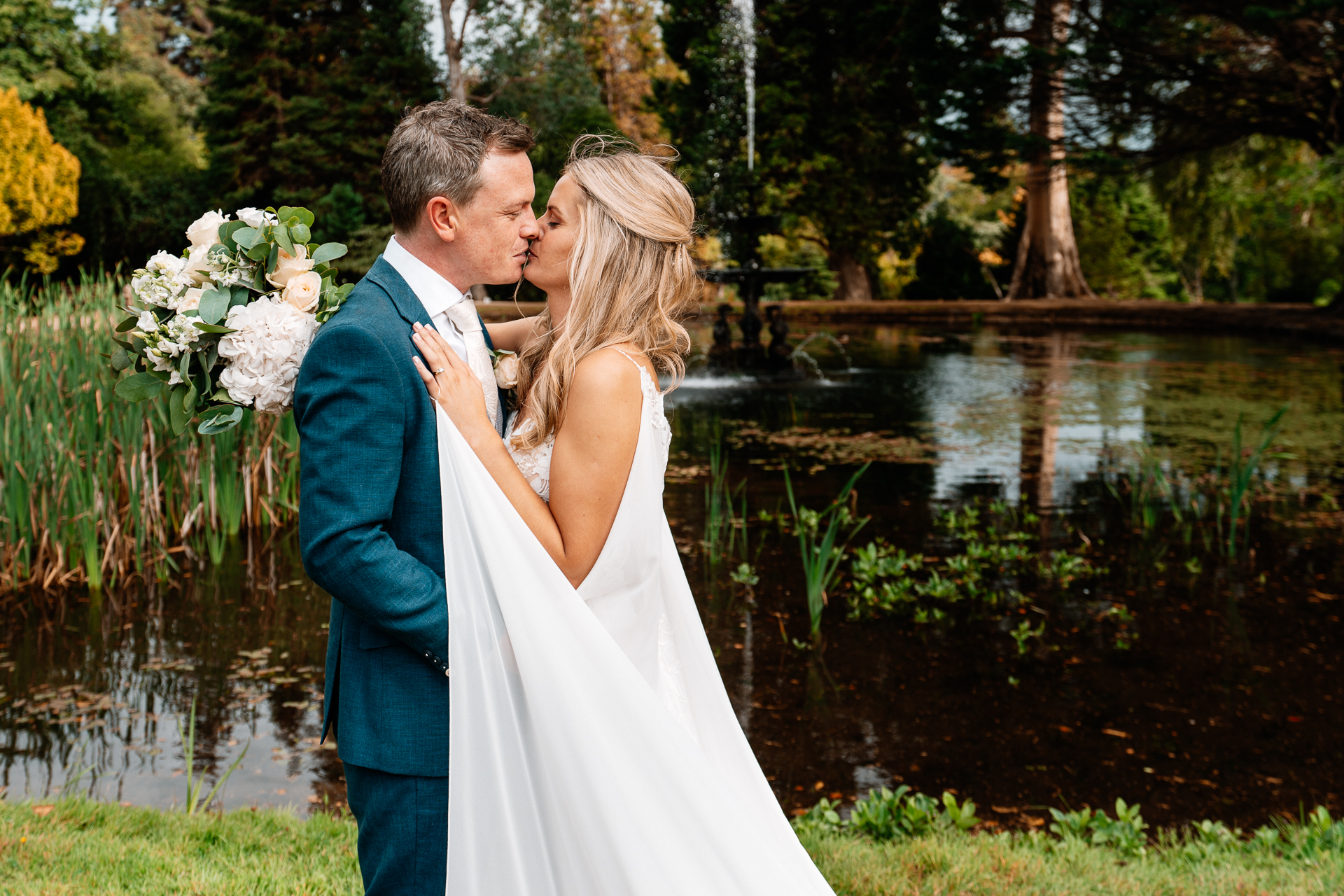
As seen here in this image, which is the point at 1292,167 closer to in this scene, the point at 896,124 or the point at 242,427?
the point at 896,124

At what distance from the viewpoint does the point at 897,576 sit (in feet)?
19.3

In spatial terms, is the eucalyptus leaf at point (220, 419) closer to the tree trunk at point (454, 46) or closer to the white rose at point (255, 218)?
the white rose at point (255, 218)

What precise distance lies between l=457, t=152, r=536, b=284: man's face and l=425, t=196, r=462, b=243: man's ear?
11 mm

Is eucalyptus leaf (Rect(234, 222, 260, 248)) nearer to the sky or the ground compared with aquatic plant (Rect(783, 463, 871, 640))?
nearer to the sky

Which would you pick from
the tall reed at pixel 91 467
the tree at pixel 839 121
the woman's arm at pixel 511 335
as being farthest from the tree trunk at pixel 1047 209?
the woman's arm at pixel 511 335

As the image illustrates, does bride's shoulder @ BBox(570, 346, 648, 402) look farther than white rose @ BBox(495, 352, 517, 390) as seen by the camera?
No

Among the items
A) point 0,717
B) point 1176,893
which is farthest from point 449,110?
point 0,717

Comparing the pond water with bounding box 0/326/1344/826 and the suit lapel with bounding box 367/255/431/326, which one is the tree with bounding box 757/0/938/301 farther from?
the suit lapel with bounding box 367/255/431/326

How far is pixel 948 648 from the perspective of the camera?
4953 mm

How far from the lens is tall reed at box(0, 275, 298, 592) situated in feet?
16.6

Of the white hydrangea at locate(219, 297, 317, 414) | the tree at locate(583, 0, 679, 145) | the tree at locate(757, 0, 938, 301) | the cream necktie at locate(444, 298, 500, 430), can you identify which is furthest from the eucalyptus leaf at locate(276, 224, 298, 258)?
the tree at locate(583, 0, 679, 145)

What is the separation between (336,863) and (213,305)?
1.78 metres

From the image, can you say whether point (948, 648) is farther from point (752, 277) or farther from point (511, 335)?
point (752, 277)

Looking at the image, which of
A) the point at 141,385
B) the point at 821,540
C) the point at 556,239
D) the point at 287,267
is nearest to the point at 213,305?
the point at 287,267
